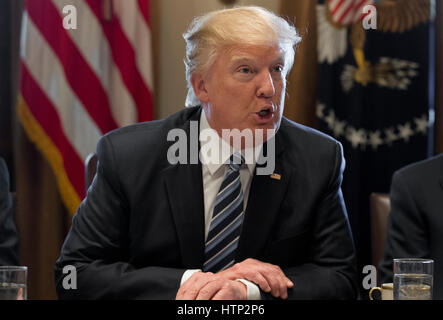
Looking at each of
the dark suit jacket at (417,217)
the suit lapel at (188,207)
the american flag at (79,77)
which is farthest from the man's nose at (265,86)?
the american flag at (79,77)

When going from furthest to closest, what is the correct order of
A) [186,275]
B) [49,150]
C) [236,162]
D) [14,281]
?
[49,150], [236,162], [186,275], [14,281]

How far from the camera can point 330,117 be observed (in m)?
3.69

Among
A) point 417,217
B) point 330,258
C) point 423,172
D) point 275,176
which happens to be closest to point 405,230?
A: point 417,217

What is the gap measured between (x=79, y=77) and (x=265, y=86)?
1.95 meters

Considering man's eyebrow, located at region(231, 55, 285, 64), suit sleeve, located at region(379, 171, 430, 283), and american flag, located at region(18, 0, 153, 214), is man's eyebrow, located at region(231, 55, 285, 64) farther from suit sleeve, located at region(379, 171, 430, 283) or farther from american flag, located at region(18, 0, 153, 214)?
american flag, located at region(18, 0, 153, 214)

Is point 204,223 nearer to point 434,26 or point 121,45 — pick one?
point 121,45

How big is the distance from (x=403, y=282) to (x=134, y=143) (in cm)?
108

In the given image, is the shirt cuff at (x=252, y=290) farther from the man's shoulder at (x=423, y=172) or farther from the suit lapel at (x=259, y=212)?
the man's shoulder at (x=423, y=172)

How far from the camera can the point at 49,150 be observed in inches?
140

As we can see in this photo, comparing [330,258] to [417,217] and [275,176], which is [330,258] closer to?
[275,176]

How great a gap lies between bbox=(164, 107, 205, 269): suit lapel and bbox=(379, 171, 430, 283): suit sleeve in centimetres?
78

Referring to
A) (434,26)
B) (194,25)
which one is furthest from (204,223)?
(434,26)

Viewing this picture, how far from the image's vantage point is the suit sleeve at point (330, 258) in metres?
1.85

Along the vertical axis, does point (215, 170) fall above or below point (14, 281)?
A: above
